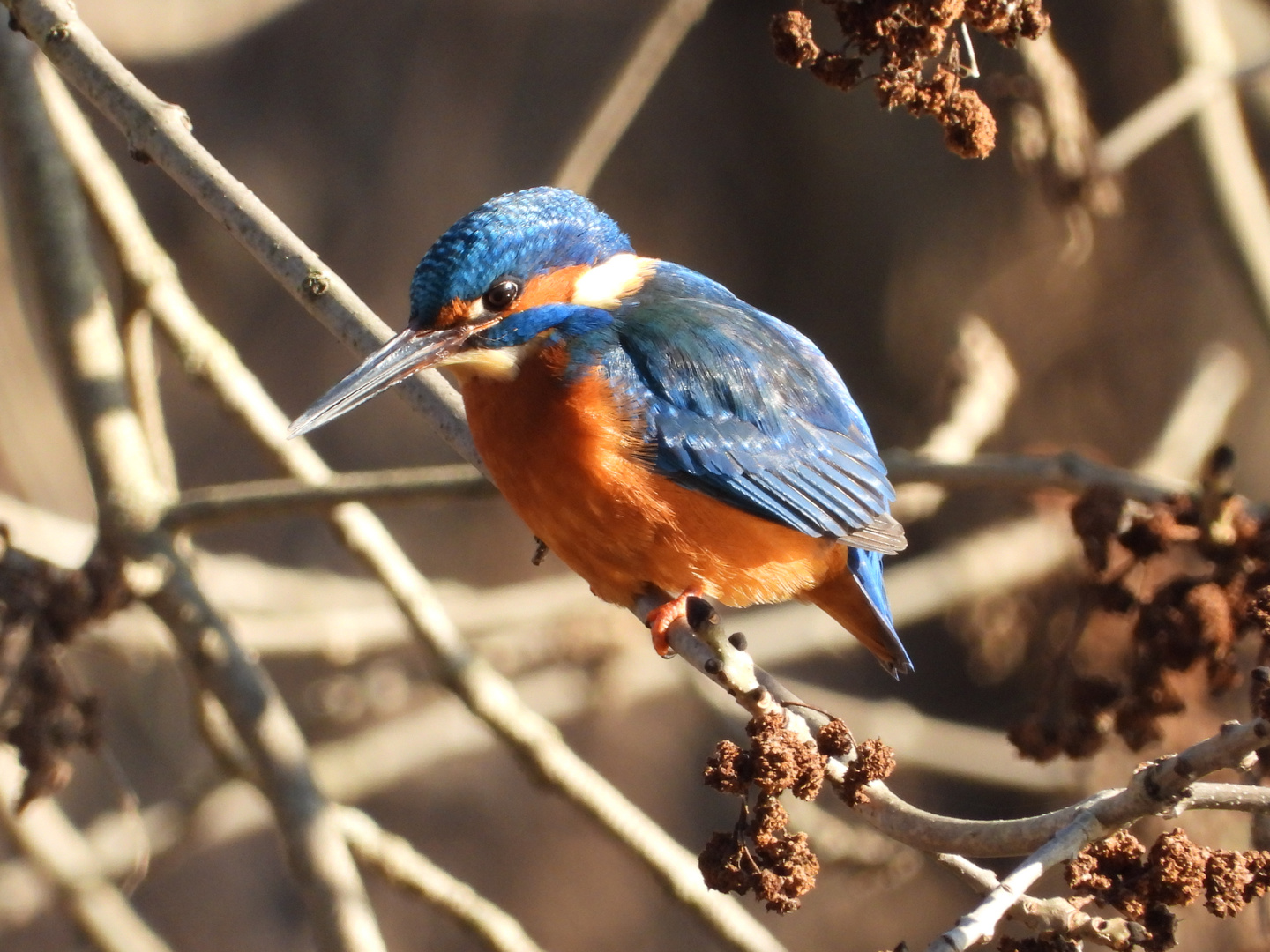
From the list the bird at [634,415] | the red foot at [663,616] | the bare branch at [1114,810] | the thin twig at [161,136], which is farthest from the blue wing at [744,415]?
the bare branch at [1114,810]

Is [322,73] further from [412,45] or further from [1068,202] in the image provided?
[1068,202]

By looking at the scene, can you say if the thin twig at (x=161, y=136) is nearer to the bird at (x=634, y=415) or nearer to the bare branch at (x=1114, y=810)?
the bird at (x=634, y=415)

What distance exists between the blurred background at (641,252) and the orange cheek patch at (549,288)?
2.27m

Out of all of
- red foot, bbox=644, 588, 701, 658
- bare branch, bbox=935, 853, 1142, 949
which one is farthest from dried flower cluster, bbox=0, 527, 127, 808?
bare branch, bbox=935, 853, 1142, 949

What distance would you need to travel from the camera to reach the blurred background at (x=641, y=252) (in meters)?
5.03

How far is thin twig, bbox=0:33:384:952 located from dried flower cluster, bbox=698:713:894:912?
103cm

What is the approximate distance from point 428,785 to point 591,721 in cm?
76

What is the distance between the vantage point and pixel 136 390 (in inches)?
107

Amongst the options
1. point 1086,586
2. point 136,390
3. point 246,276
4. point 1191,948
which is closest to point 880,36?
point 1086,586

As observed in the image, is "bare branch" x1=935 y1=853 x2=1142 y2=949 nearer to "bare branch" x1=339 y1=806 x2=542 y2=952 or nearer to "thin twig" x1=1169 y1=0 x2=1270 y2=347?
"bare branch" x1=339 y1=806 x2=542 y2=952

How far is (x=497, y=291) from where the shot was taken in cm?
247

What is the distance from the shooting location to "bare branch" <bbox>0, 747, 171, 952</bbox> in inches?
116

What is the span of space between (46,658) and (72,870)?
98cm

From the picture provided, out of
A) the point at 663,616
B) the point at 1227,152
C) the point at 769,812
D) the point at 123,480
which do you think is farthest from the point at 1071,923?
the point at 1227,152
